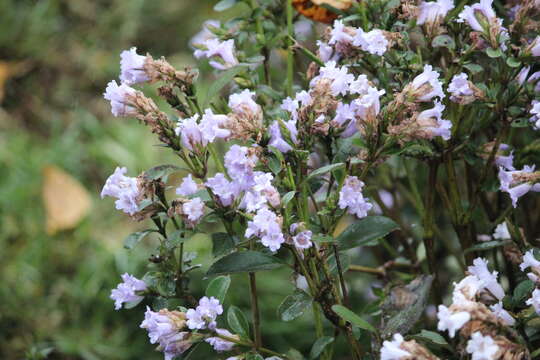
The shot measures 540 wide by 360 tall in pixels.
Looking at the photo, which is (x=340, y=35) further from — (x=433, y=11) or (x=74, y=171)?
(x=74, y=171)

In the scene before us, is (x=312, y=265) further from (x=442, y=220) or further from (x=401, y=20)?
(x=442, y=220)

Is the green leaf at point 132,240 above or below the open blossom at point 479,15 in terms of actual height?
below

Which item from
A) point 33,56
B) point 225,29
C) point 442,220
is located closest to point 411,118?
point 225,29

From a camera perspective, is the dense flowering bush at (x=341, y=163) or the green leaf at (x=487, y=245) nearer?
the dense flowering bush at (x=341, y=163)

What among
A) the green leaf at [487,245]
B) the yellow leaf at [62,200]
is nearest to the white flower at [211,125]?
the green leaf at [487,245]

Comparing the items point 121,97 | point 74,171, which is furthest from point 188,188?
point 74,171

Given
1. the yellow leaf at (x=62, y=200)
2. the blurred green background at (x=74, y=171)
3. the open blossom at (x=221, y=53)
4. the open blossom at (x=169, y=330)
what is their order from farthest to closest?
the yellow leaf at (x=62, y=200)
the blurred green background at (x=74, y=171)
the open blossom at (x=221, y=53)
the open blossom at (x=169, y=330)

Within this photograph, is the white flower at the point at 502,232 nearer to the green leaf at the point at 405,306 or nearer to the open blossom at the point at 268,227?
the green leaf at the point at 405,306
